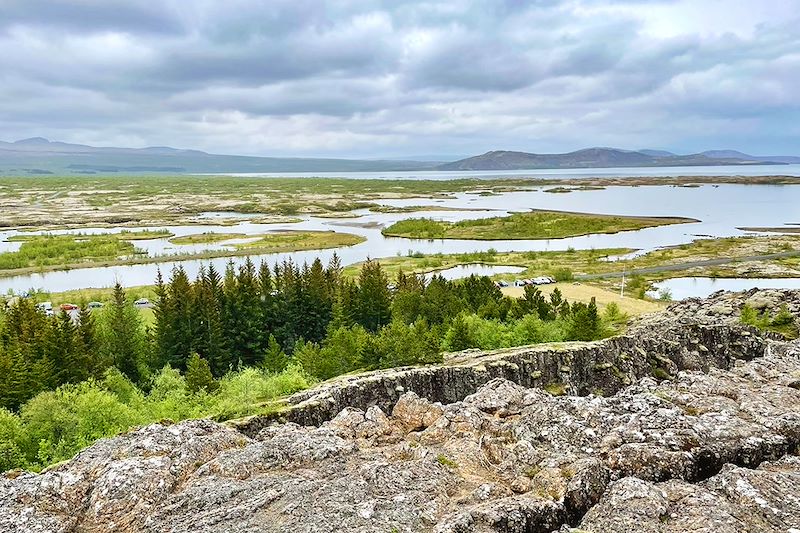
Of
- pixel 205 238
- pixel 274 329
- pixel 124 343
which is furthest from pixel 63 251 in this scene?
pixel 274 329

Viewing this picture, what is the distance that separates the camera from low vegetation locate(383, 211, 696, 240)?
14750cm

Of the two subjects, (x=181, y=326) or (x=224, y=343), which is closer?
(x=181, y=326)

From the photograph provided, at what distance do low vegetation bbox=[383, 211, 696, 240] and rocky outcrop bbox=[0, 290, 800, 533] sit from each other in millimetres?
123687

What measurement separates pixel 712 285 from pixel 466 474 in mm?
87634

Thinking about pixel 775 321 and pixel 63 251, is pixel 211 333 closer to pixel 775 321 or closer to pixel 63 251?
pixel 775 321

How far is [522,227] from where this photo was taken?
511 feet

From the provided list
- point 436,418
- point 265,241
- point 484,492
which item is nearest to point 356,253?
point 265,241

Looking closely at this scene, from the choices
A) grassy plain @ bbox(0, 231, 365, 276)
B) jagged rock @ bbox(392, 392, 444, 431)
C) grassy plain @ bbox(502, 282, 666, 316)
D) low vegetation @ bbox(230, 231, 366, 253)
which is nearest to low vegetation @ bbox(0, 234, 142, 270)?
grassy plain @ bbox(0, 231, 365, 276)

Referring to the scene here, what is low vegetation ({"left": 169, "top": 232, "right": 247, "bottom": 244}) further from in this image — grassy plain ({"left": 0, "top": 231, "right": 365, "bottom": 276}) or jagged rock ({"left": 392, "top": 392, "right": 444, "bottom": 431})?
jagged rock ({"left": 392, "top": 392, "right": 444, "bottom": 431})

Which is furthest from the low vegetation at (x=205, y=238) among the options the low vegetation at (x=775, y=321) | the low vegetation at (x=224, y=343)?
the low vegetation at (x=775, y=321)

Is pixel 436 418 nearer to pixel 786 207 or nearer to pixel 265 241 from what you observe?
pixel 265 241

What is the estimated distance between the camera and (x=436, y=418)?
79.7 feet

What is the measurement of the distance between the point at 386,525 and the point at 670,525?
740 centimetres

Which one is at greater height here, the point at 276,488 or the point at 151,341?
the point at 276,488
